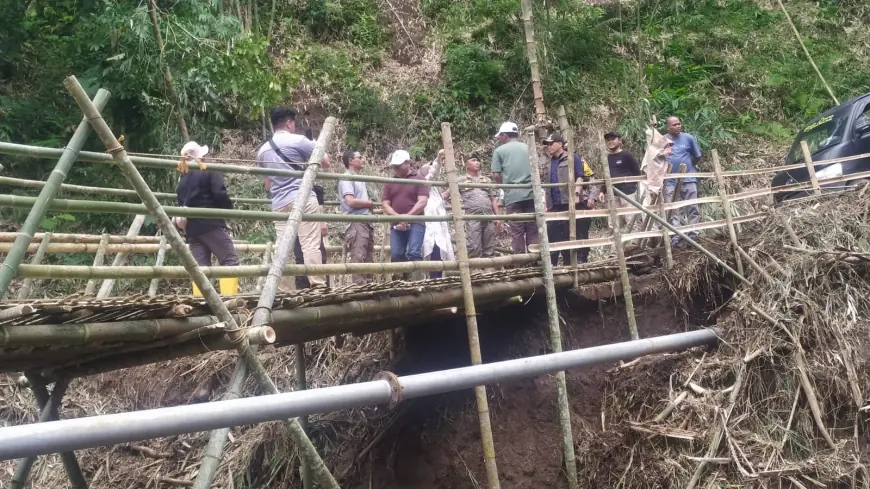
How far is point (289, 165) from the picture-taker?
5.83m

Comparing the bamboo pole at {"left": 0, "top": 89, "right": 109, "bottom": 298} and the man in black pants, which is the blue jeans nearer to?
the man in black pants

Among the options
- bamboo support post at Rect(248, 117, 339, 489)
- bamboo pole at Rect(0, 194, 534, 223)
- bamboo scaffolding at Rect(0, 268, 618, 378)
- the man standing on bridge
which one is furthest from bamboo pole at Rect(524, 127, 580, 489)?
the man standing on bridge

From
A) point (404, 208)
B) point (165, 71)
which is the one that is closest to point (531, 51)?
point (404, 208)

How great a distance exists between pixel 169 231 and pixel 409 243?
11.7 feet

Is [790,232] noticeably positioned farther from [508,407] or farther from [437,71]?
[437,71]

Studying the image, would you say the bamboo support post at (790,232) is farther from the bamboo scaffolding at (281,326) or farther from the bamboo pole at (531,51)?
the bamboo pole at (531,51)

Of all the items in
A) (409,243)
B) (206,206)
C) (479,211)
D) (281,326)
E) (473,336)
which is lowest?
(473,336)

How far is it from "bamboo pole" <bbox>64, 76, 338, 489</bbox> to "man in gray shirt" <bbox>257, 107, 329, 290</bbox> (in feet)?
6.10

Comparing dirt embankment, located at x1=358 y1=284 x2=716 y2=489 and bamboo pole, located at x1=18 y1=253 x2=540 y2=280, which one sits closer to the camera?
bamboo pole, located at x1=18 y1=253 x2=540 y2=280

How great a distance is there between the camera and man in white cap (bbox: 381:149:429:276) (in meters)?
6.77

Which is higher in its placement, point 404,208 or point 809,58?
point 809,58

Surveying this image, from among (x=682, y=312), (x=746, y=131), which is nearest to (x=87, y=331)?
(x=682, y=312)

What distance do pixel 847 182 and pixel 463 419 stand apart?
15.5ft

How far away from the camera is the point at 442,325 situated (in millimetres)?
7219
